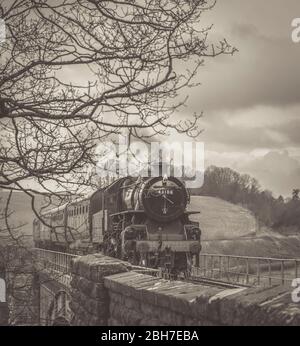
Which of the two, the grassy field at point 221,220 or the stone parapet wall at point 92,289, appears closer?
the stone parapet wall at point 92,289

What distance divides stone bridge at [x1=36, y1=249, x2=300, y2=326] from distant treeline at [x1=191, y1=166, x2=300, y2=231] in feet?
187


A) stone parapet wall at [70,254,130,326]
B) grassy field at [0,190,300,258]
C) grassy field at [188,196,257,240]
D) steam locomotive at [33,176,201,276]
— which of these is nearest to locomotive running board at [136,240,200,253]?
steam locomotive at [33,176,201,276]

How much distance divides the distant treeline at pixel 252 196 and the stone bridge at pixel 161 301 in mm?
56877

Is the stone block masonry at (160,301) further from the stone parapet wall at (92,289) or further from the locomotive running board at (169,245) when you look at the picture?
the locomotive running board at (169,245)

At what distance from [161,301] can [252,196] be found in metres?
80.8

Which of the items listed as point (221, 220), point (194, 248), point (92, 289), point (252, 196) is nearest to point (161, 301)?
point (92, 289)

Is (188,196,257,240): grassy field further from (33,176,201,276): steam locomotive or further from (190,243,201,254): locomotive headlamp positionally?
(190,243,201,254): locomotive headlamp

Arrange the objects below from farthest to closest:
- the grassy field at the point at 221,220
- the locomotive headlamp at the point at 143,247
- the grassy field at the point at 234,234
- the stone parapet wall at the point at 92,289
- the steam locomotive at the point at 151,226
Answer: the grassy field at the point at 221,220
the grassy field at the point at 234,234
the steam locomotive at the point at 151,226
the locomotive headlamp at the point at 143,247
the stone parapet wall at the point at 92,289

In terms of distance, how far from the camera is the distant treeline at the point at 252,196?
6425cm

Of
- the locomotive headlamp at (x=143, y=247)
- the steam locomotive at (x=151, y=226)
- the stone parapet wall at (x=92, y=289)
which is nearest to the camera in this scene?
the stone parapet wall at (x=92, y=289)

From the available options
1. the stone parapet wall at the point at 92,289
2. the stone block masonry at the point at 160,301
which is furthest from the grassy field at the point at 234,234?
the stone block masonry at the point at 160,301

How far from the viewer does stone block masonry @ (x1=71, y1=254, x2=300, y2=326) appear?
4020 mm
